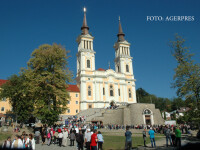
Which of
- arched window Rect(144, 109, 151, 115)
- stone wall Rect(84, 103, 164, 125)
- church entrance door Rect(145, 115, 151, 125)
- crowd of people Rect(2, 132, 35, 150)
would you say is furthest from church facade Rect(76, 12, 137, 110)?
crowd of people Rect(2, 132, 35, 150)

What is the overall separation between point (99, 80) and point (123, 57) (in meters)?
13.3

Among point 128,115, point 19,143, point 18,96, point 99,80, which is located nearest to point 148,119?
point 128,115

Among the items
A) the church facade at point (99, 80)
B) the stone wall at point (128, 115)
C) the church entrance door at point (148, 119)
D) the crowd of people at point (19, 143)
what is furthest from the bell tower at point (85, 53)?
the crowd of people at point (19, 143)

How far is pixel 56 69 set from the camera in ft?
90.2

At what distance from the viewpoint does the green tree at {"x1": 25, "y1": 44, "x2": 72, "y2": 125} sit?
82.4 ft

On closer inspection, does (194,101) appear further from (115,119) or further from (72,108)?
(72,108)

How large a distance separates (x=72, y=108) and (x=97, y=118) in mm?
17552

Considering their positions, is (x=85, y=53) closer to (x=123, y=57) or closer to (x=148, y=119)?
(x=123, y=57)

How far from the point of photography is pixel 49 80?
87.8 feet

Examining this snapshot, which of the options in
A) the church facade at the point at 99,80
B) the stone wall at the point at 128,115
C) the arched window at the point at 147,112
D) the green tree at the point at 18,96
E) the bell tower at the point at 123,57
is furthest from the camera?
the bell tower at the point at 123,57

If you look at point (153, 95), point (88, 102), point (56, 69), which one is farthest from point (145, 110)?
point (153, 95)

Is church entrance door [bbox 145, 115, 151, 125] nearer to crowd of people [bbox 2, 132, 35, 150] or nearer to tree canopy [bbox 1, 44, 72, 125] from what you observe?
tree canopy [bbox 1, 44, 72, 125]

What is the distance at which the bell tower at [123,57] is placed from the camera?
205 feet

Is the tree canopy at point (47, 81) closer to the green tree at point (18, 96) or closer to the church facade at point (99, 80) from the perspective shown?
the green tree at point (18, 96)
